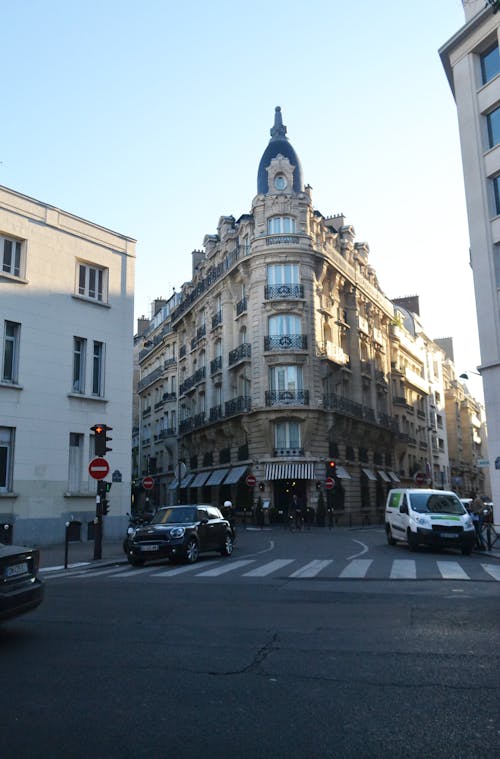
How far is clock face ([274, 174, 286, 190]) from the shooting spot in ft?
136

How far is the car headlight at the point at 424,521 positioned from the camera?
57.7 feet

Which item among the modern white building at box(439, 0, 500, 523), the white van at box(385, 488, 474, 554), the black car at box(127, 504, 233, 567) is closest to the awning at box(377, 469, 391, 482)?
the modern white building at box(439, 0, 500, 523)

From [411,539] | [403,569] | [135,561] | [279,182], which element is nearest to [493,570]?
[403,569]

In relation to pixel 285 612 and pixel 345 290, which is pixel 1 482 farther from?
pixel 345 290

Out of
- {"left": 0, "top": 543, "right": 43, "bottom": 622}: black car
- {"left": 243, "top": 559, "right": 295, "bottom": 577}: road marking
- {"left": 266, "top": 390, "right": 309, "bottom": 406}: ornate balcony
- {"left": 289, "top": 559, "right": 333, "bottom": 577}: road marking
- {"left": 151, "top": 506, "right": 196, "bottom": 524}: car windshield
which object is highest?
{"left": 266, "top": 390, "right": 309, "bottom": 406}: ornate balcony

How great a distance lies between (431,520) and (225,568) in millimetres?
6383

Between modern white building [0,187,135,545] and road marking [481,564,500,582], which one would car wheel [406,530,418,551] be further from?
modern white building [0,187,135,545]

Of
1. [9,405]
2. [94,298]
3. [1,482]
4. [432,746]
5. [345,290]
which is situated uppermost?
[345,290]

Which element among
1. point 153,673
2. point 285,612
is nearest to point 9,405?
point 285,612

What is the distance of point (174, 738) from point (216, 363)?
41710 mm

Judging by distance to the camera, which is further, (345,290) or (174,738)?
(345,290)

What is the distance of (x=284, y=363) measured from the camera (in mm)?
38969

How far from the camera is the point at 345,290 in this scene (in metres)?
46.5

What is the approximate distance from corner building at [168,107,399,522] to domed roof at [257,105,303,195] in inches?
3.2
